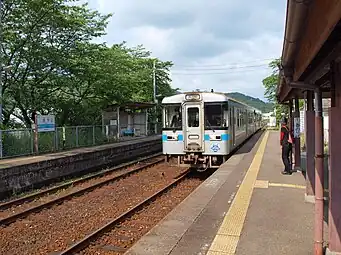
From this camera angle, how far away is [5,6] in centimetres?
1488

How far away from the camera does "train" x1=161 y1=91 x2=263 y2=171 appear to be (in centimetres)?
1222

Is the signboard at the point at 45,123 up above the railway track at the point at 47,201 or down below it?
above

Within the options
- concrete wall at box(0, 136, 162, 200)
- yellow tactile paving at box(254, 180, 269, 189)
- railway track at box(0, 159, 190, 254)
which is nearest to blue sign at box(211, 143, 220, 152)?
railway track at box(0, 159, 190, 254)

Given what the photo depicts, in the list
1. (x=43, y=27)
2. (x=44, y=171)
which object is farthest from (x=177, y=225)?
(x=43, y=27)

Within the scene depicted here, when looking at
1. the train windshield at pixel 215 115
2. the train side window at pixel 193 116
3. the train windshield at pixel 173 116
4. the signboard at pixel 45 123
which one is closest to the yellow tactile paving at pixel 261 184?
the train windshield at pixel 215 115

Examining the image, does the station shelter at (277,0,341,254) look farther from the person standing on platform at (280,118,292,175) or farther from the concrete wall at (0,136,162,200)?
the concrete wall at (0,136,162,200)

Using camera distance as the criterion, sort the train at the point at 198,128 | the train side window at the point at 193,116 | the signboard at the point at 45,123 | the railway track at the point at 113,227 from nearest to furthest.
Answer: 1. the railway track at the point at 113,227
2. the train at the point at 198,128
3. the train side window at the point at 193,116
4. the signboard at the point at 45,123

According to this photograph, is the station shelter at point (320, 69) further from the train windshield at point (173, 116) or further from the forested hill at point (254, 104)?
the forested hill at point (254, 104)

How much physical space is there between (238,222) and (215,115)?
689 centimetres

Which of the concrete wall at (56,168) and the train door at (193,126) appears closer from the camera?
the concrete wall at (56,168)

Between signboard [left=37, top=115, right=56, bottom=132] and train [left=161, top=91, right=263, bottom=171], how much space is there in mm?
5870

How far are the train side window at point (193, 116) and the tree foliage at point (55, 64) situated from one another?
277 inches

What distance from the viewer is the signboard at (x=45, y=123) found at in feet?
50.6

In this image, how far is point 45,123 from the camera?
1579 centimetres
